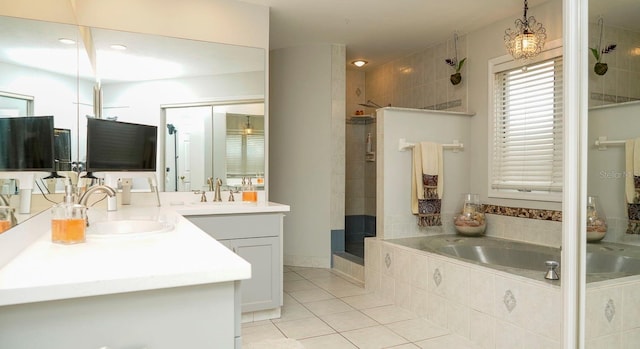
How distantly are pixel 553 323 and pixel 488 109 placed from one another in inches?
84.0

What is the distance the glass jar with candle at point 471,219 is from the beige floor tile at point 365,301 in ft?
3.14

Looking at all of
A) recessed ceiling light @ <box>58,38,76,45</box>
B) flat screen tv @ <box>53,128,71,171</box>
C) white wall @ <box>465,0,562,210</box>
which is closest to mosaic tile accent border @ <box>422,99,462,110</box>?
white wall @ <box>465,0,562,210</box>

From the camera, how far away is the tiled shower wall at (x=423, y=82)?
4133 mm

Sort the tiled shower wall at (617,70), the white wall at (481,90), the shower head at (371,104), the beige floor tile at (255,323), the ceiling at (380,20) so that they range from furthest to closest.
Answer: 1. the shower head at (371,104)
2. the white wall at (481,90)
3. the ceiling at (380,20)
4. the beige floor tile at (255,323)
5. the tiled shower wall at (617,70)

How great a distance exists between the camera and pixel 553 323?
7.00 ft

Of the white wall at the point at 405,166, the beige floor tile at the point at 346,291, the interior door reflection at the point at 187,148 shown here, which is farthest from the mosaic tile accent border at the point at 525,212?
the interior door reflection at the point at 187,148

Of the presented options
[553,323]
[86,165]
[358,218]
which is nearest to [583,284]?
[553,323]

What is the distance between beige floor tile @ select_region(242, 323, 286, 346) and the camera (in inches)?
102

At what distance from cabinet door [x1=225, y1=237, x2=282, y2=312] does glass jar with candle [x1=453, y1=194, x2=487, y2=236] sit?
1.71m

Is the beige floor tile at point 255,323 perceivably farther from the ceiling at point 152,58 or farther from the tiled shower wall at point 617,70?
the tiled shower wall at point 617,70

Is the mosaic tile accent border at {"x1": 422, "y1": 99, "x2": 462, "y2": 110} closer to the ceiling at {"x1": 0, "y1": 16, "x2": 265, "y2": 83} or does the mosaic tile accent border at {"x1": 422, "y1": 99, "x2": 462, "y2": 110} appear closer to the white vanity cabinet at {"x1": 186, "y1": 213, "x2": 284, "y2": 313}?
the ceiling at {"x1": 0, "y1": 16, "x2": 265, "y2": 83}

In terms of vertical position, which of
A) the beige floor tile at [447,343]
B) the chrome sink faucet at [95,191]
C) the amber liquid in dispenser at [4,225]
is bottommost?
the beige floor tile at [447,343]

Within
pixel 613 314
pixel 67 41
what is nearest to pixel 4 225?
pixel 67 41

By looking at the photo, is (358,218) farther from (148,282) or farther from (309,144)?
(148,282)
